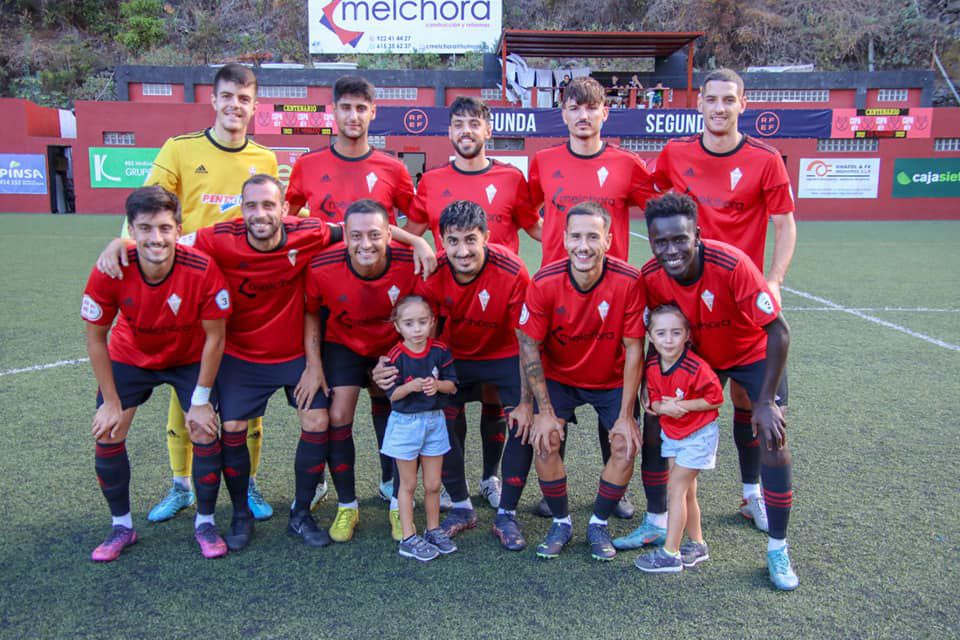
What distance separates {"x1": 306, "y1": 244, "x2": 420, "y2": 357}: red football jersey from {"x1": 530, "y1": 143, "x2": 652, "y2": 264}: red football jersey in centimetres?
91

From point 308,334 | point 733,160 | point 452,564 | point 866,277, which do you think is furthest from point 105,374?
point 866,277

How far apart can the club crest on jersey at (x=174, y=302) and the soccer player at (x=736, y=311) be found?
1.94 meters

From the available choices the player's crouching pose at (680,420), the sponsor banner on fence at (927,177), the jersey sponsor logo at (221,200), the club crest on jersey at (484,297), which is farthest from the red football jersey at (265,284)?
the sponsor banner on fence at (927,177)

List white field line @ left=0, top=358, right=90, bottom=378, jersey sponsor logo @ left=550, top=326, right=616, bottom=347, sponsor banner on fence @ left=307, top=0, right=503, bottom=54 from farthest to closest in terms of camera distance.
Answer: sponsor banner on fence @ left=307, top=0, right=503, bottom=54 < white field line @ left=0, top=358, right=90, bottom=378 < jersey sponsor logo @ left=550, top=326, right=616, bottom=347

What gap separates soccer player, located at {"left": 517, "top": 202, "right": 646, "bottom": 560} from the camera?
3.10 m

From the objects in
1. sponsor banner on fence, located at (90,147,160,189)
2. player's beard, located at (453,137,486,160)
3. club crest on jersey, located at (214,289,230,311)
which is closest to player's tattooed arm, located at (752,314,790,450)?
player's beard, located at (453,137,486,160)

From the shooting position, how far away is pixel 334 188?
3938 millimetres

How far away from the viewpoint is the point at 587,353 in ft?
10.6

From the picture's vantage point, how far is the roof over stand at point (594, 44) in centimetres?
2136

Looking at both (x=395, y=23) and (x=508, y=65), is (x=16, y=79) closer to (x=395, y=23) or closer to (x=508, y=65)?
(x=395, y=23)

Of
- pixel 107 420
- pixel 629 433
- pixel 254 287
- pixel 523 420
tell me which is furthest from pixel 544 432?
pixel 107 420

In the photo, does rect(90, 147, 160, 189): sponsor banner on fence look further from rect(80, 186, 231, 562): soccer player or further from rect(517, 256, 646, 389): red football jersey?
rect(517, 256, 646, 389): red football jersey

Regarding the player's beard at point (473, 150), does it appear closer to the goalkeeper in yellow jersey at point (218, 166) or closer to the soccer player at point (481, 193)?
the soccer player at point (481, 193)

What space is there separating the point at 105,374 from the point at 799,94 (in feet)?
81.6
